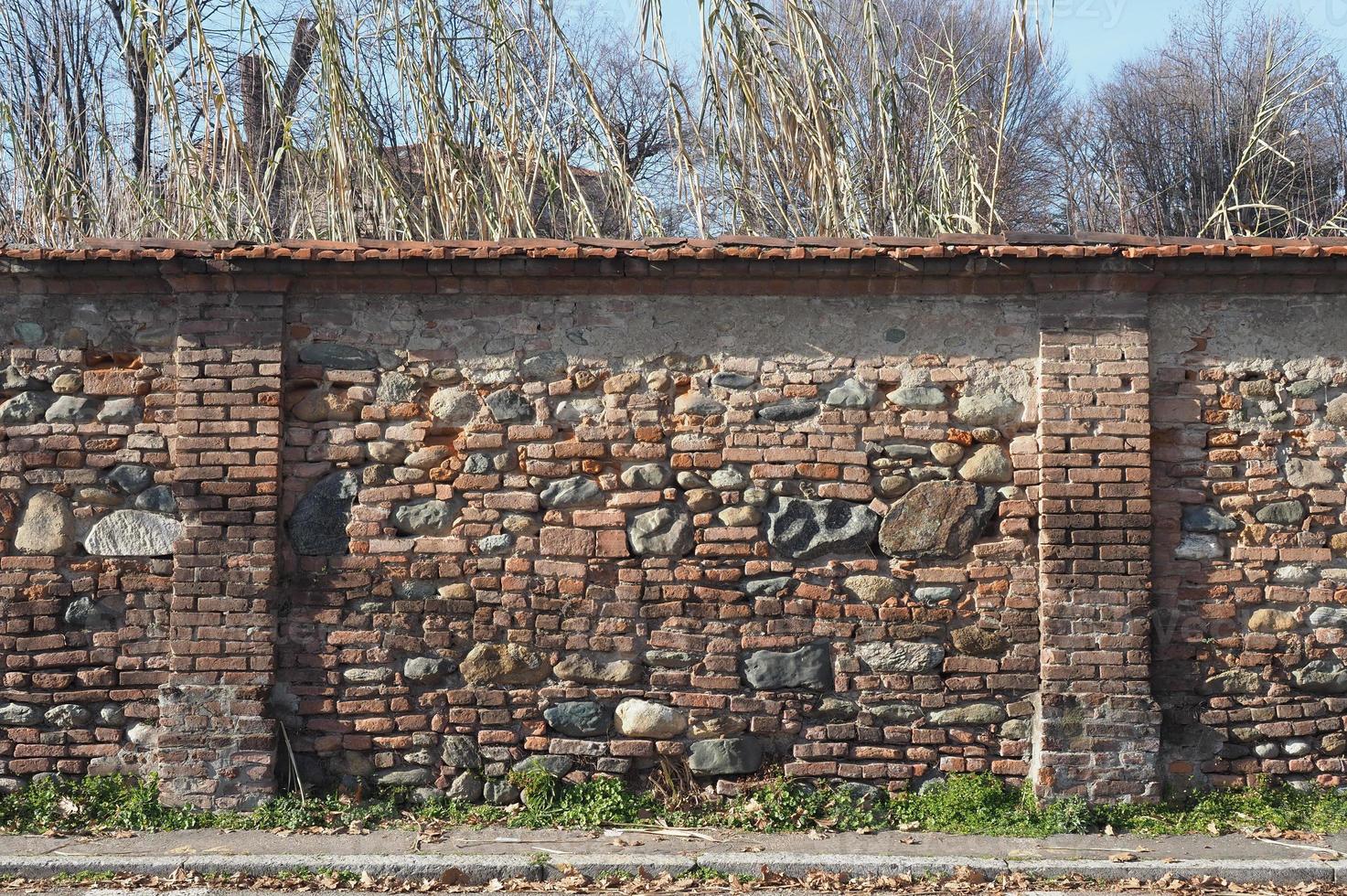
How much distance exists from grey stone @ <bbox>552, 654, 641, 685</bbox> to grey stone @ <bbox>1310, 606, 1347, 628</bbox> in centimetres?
344

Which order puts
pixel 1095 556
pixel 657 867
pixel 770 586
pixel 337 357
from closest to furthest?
pixel 657 867
pixel 1095 556
pixel 770 586
pixel 337 357

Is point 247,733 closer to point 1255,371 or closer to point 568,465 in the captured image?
point 568,465

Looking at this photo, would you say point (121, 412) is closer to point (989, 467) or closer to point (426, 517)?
point (426, 517)

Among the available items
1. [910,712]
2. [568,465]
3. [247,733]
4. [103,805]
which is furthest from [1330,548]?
[103,805]

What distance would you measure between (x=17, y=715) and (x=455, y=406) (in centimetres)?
272

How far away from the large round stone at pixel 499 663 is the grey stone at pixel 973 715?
2034 mm

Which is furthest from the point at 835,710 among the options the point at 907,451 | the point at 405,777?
the point at 405,777

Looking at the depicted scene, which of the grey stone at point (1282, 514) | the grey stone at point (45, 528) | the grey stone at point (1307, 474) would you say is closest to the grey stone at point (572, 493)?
the grey stone at point (45, 528)

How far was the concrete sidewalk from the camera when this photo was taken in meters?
4.96

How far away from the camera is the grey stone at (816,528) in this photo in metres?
5.69

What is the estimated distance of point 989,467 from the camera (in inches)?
225

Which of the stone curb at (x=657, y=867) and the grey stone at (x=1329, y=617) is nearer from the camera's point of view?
the stone curb at (x=657, y=867)

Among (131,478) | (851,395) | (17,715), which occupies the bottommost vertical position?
(17,715)

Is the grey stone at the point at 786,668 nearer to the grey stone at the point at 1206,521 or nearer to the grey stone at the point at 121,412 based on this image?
the grey stone at the point at 1206,521
